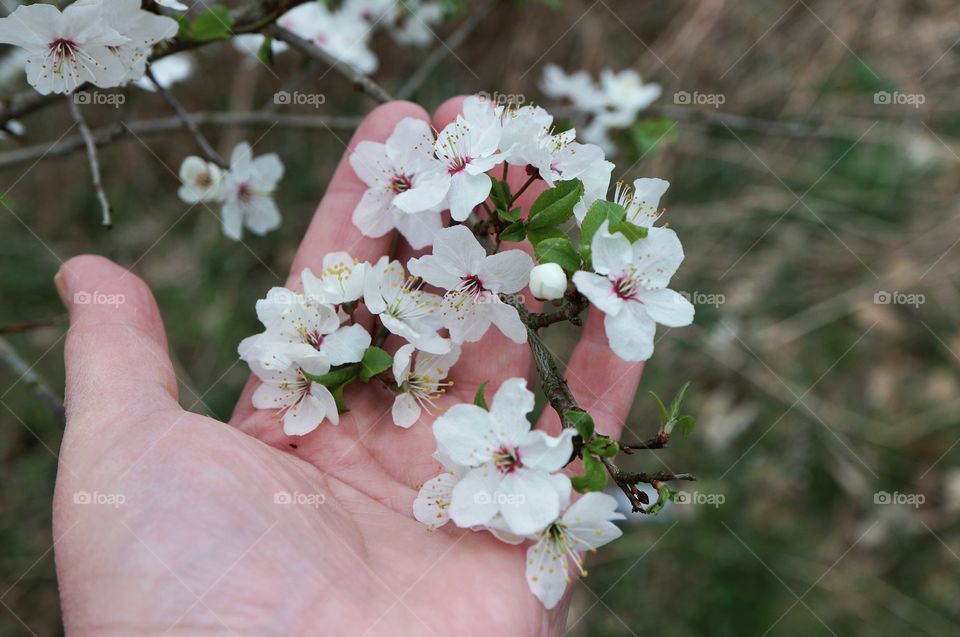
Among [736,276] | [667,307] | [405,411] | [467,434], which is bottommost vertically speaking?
[736,276]

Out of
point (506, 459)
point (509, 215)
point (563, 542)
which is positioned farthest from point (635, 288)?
point (563, 542)

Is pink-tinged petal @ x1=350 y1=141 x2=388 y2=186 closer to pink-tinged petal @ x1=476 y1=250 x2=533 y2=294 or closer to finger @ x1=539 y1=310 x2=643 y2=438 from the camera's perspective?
pink-tinged petal @ x1=476 y1=250 x2=533 y2=294

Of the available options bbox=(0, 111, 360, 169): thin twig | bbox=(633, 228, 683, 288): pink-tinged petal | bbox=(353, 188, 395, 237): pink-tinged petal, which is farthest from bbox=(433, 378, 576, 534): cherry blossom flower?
bbox=(0, 111, 360, 169): thin twig

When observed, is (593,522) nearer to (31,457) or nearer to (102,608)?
(102,608)

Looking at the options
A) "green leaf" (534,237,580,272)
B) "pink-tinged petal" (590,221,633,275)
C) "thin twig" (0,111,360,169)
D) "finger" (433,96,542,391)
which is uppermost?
"pink-tinged petal" (590,221,633,275)

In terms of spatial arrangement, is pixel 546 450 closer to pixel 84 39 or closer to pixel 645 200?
pixel 645 200

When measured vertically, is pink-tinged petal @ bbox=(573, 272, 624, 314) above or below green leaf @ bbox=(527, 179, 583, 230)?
below
